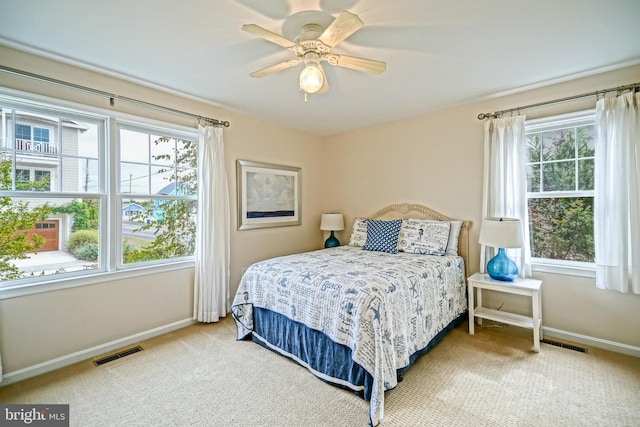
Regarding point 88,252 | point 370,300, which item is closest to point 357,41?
point 370,300

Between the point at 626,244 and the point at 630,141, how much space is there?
873 millimetres

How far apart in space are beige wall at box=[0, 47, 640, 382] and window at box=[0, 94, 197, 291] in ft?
0.60

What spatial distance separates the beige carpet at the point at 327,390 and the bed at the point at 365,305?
160 mm

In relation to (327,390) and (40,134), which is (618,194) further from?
(40,134)

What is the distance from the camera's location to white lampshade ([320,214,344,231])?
439 cm

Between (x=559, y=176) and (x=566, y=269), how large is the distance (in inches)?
36.9

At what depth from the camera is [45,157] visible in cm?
234

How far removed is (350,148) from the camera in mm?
4559

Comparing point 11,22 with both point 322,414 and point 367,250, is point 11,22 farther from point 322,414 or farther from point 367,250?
point 367,250

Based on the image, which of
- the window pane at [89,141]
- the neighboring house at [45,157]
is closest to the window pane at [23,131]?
the neighboring house at [45,157]

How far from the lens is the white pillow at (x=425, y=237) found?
10.7 ft

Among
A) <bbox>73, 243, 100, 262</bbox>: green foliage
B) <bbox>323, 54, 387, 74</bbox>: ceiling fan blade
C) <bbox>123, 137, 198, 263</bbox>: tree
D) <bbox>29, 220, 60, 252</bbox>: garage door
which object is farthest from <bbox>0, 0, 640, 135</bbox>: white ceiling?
<bbox>73, 243, 100, 262</bbox>: green foliage

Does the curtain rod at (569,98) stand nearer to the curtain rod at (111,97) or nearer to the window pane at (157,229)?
the curtain rod at (111,97)

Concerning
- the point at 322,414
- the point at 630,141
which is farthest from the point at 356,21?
the point at 630,141
